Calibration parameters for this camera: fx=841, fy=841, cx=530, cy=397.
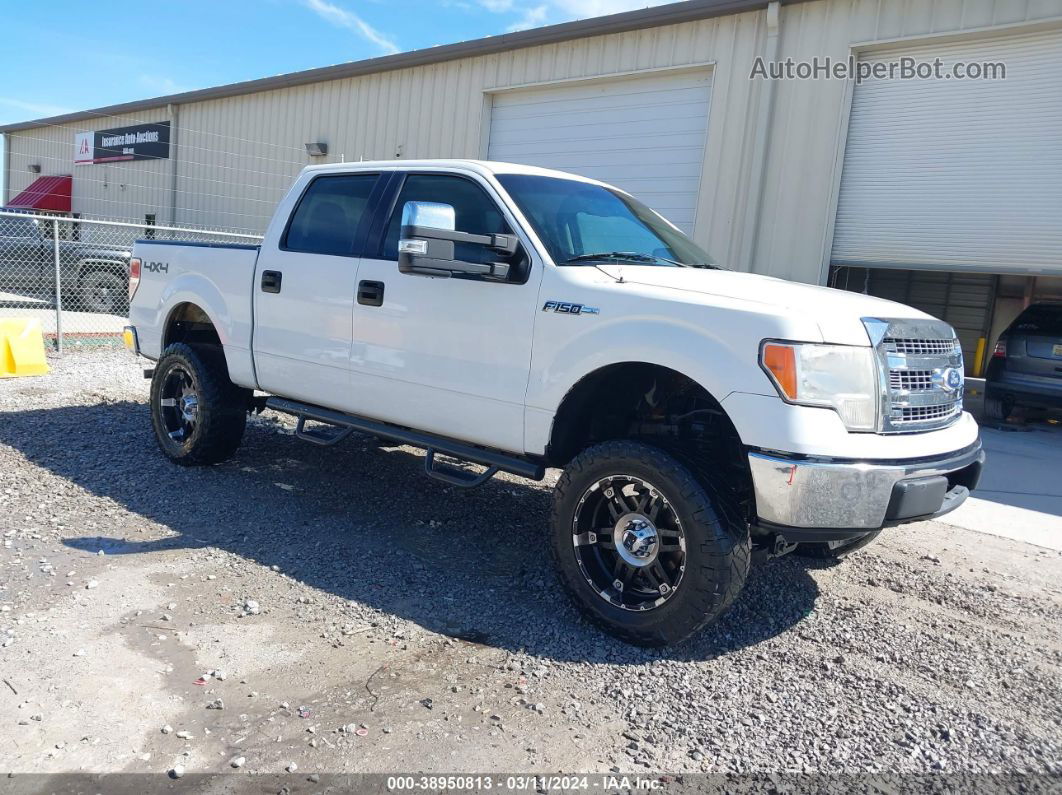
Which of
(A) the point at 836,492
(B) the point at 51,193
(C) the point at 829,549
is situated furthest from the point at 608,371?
(B) the point at 51,193

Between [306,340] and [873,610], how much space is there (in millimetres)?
3565

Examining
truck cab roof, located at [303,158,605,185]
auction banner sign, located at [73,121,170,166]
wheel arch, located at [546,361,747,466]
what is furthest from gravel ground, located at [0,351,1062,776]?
auction banner sign, located at [73,121,170,166]

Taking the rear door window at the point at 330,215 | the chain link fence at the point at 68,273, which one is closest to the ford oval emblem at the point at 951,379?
the rear door window at the point at 330,215

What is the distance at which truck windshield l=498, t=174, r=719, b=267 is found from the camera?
4.33 m

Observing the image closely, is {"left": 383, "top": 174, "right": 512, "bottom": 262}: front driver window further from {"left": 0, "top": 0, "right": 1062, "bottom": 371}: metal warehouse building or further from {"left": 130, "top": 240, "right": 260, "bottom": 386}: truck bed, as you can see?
{"left": 0, "top": 0, "right": 1062, "bottom": 371}: metal warehouse building

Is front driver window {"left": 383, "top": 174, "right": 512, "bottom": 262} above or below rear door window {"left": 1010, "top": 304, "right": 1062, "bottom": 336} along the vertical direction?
above

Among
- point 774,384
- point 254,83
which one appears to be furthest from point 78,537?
point 254,83

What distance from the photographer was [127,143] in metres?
23.6

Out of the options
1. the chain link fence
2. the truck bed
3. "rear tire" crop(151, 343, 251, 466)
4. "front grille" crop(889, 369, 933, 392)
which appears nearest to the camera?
"front grille" crop(889, 369, 933, 392)

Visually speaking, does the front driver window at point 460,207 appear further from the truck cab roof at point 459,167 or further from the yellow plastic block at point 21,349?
the yellow plastic block at point 21,349

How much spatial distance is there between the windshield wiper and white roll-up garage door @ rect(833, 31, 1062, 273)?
7489 mm

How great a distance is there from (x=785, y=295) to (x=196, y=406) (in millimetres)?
4172

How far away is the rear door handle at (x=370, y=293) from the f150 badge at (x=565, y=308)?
1.16 metres

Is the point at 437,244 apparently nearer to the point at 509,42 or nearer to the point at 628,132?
the point at 628,132
